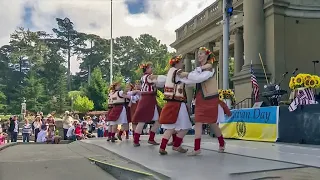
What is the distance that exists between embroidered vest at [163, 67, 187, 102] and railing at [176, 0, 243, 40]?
1783cm

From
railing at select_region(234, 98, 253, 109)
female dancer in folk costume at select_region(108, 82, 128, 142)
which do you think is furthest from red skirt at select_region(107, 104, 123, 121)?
railing at select_region(234, 98, 253, 109)

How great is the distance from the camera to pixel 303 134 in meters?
10.9

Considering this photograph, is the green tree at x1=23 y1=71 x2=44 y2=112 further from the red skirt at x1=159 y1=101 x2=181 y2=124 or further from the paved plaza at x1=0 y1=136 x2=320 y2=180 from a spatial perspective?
the red skirt at x1=159 y1=101 x2=181 y2=124

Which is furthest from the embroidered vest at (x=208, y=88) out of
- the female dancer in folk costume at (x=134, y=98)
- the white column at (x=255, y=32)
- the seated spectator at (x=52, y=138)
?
the white column at (x=255, y=32)

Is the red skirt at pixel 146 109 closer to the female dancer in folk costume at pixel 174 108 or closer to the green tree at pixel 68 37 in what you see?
the female dancer in folk costume at pixel 174 108

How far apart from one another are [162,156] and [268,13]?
45.6 feet

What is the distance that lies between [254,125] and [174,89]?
5.21 meters

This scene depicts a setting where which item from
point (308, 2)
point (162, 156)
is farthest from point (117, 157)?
point (308, 2)

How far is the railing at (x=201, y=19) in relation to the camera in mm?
30061

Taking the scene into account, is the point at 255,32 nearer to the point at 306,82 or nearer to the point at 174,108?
the point at 306,82

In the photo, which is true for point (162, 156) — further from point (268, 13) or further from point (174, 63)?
point (268, 13)

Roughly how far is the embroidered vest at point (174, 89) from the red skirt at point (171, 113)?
11cm

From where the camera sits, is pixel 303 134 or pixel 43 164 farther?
pixel 303 134

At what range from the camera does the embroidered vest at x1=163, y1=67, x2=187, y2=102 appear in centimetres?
803
